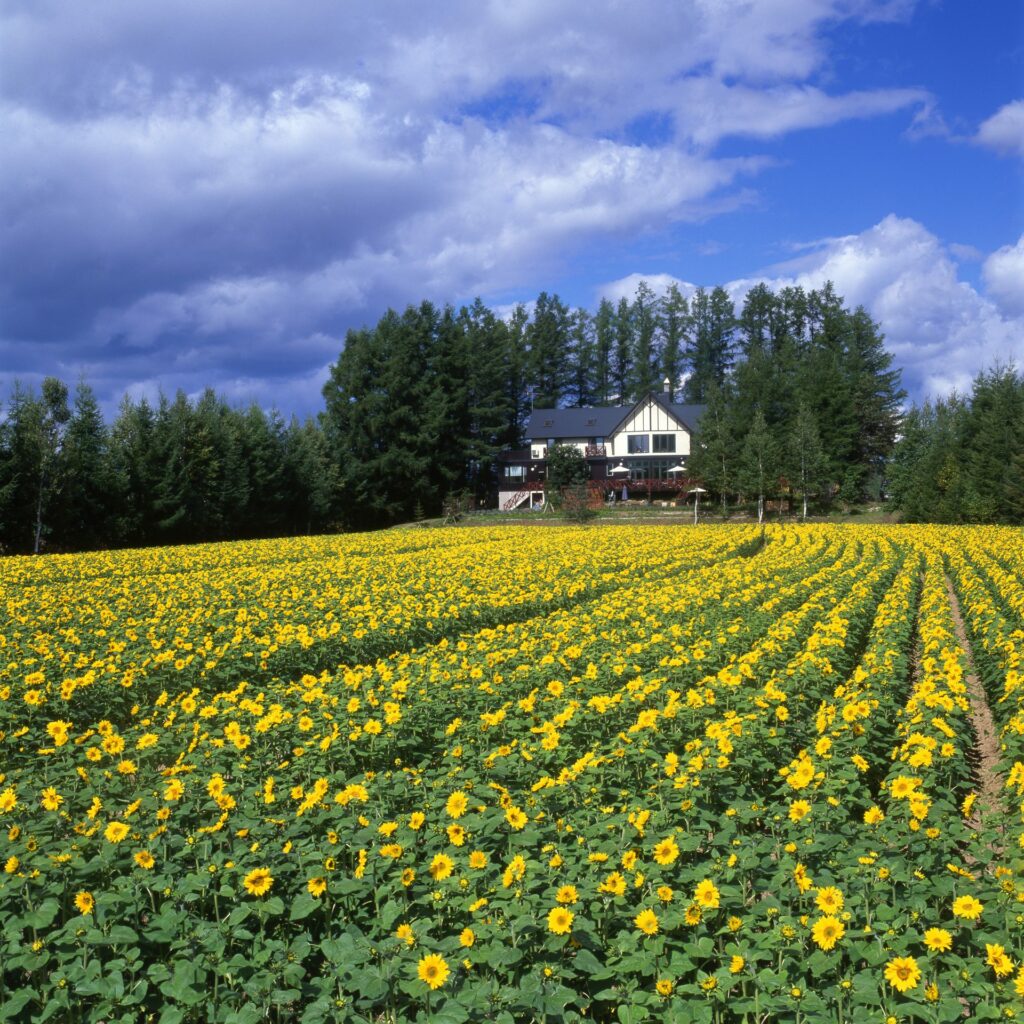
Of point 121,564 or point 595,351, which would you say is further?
point 595,351

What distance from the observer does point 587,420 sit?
7356cm

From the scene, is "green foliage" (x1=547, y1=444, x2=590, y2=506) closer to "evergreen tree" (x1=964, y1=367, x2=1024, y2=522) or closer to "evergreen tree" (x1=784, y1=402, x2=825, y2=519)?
"evergreen tree" (x1=784, y1=402, x2=825, y2=519)

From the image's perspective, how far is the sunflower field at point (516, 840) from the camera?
127 inches

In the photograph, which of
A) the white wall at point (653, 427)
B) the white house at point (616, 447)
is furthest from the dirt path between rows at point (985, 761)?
the white wall at point (653, 427)

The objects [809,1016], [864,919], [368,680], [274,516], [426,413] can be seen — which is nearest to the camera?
[809,1016]

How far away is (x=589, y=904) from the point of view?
3.76 metres

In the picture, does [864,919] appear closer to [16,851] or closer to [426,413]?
[16,851]

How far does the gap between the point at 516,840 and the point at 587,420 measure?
231 feet

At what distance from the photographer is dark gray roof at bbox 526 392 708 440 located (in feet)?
234

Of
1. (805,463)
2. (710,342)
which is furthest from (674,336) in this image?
(805,463)

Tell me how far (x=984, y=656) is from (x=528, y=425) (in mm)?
66002

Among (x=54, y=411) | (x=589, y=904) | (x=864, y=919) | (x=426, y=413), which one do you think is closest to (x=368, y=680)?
(x=589, y=904)

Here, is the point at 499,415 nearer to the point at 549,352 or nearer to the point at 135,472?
the point at 549,352

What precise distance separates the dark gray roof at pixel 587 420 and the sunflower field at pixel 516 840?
62.9 m
